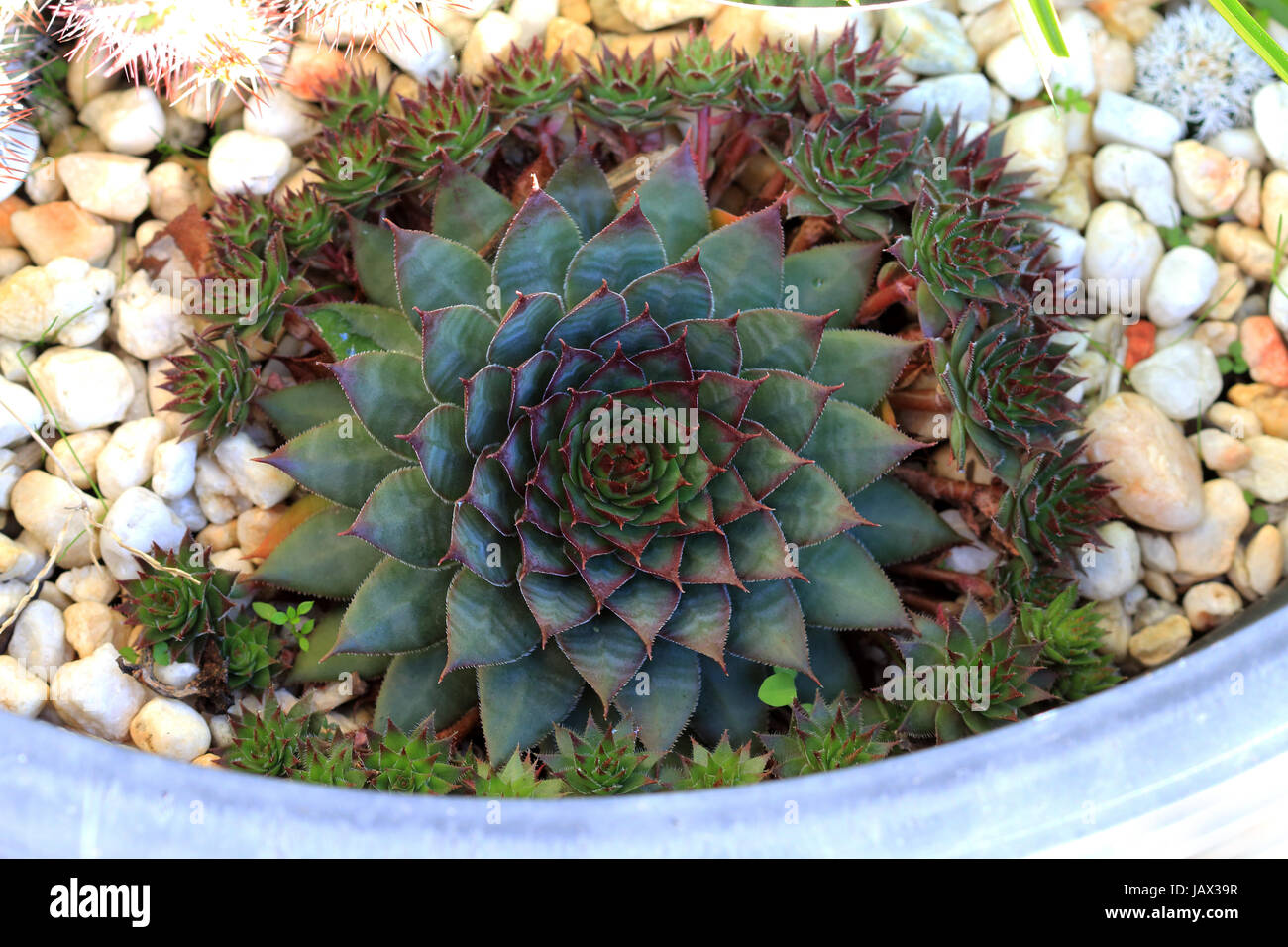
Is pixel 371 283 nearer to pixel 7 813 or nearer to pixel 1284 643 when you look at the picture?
pixel 7 813

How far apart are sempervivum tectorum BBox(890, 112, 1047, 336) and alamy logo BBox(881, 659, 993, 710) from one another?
44 cm

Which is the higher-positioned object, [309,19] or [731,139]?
[309,19]

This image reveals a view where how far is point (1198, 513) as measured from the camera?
160 centimetres

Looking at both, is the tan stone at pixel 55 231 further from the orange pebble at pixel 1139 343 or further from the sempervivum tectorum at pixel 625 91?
the orange pebble at pixel 1139 343

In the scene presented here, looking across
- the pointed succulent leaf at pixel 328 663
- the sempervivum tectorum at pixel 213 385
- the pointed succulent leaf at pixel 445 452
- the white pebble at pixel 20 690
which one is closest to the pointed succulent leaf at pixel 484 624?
the pointed succulent leaf at pixel 445 452

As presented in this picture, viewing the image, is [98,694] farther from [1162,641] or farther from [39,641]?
[1162,641]

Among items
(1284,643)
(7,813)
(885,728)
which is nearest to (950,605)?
(885,728)

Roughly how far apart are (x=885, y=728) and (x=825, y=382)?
0.46 meters

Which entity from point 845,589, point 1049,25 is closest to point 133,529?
point 845,589

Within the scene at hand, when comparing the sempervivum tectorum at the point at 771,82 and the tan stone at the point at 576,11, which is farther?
the tan stone at the point at 576,11

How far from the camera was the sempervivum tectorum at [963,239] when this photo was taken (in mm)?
1398

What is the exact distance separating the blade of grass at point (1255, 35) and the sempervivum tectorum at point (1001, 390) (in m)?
0.42
